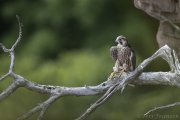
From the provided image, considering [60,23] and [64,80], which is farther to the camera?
[60,23]

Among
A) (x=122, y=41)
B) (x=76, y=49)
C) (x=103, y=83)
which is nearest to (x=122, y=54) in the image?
(x=122, y=41)

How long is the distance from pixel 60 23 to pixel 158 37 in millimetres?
3777

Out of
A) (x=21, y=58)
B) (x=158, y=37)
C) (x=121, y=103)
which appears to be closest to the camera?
(x=158, y=37)

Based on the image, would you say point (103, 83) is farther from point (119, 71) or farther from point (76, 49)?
point (76, 49)

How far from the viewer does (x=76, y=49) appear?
7070 mm

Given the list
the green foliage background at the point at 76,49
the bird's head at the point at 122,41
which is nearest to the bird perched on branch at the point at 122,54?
the bird's head at the point at 122,41

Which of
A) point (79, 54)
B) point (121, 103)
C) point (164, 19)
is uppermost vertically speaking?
point (79, 54)

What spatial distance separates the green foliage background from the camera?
20.3 feet

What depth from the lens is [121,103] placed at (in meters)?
6.40

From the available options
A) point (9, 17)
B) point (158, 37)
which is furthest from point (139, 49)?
point (158, 37)

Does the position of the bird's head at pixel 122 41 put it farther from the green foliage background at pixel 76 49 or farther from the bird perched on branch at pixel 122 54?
the green foliage background at pixel 76 49

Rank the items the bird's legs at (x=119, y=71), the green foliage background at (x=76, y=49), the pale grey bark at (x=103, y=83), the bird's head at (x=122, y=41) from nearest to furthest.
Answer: the pale grey bark at (x=103, y=83) → the bird's legs at (x=119, y=71) → the bird's head at (x=122, y=41) → the green foliage background at (x=76, y=49)

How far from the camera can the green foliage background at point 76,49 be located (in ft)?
20.3

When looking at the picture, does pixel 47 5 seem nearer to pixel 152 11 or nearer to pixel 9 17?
pixel 9 17
